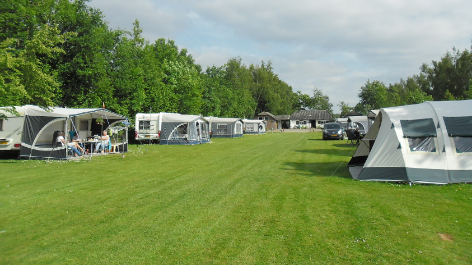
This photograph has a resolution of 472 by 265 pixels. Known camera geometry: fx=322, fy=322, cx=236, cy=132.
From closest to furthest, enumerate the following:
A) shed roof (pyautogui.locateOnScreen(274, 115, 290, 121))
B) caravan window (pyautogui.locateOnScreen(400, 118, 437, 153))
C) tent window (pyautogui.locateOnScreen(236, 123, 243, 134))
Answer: caravan window (pyautogui.locateOnScreen(400, 118, 437, 153))
tent window (pyautogui.locateOnScreen(236, 123, 243, 134))
shed roof (pyautogui.locateOnScreen(274, 115, 290, 121))

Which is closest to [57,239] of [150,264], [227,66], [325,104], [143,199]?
[150,264]

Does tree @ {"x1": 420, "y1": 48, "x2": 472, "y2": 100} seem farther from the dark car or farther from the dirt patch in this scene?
the dirt patch

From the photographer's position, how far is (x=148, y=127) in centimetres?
2605

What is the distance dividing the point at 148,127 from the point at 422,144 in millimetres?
21226

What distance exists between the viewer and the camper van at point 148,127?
84.1ft

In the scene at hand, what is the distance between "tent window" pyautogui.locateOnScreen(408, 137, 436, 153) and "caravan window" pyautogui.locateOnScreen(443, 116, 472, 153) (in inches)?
21.1

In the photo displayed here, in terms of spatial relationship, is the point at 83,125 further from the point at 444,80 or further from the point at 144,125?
the point at 444,80

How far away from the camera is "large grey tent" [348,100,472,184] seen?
8.34 metres

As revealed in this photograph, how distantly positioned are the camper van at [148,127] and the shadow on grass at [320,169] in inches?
609

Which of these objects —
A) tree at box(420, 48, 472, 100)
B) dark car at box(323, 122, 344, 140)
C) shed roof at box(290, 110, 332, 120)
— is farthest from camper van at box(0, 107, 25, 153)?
shed roof at box(290, 110, 332, 120)

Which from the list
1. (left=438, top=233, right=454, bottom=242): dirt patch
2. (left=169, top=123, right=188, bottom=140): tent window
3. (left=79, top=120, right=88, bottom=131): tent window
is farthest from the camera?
(left=169, top=123, right=188, bottom=140): tent window

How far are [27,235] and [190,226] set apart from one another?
2.49 m

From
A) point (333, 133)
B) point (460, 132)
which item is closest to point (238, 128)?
point (333, 133)

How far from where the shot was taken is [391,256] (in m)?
4.07
